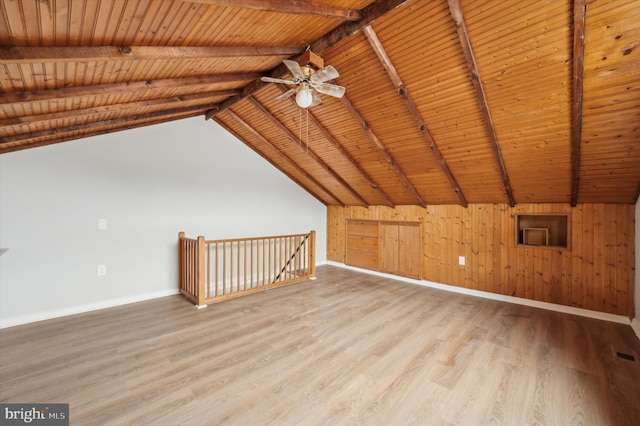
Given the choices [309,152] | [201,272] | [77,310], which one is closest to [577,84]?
[309,152]

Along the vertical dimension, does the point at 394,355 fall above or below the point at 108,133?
below

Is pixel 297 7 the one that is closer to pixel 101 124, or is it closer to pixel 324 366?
pixel 101 124

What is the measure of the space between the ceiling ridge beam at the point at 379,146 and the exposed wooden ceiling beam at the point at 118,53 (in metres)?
1.20

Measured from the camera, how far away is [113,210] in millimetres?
3943

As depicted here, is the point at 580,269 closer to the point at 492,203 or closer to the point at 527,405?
the point at 492,203

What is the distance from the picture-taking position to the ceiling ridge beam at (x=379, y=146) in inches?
143

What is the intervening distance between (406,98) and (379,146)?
3.36 ft

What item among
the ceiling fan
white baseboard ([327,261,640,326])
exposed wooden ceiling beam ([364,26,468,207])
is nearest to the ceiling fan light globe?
the ceiling fan

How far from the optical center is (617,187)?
331cm

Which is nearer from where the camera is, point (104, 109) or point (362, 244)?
point (104, 109)

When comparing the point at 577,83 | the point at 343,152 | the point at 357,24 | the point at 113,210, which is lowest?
the point at 113,210

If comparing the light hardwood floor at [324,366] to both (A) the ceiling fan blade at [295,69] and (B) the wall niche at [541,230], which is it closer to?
(B) the wall niche at [541,230]

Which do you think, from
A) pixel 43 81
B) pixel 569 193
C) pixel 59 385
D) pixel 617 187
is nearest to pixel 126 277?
pixel 59 385

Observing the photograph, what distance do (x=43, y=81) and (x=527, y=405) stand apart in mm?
4628
